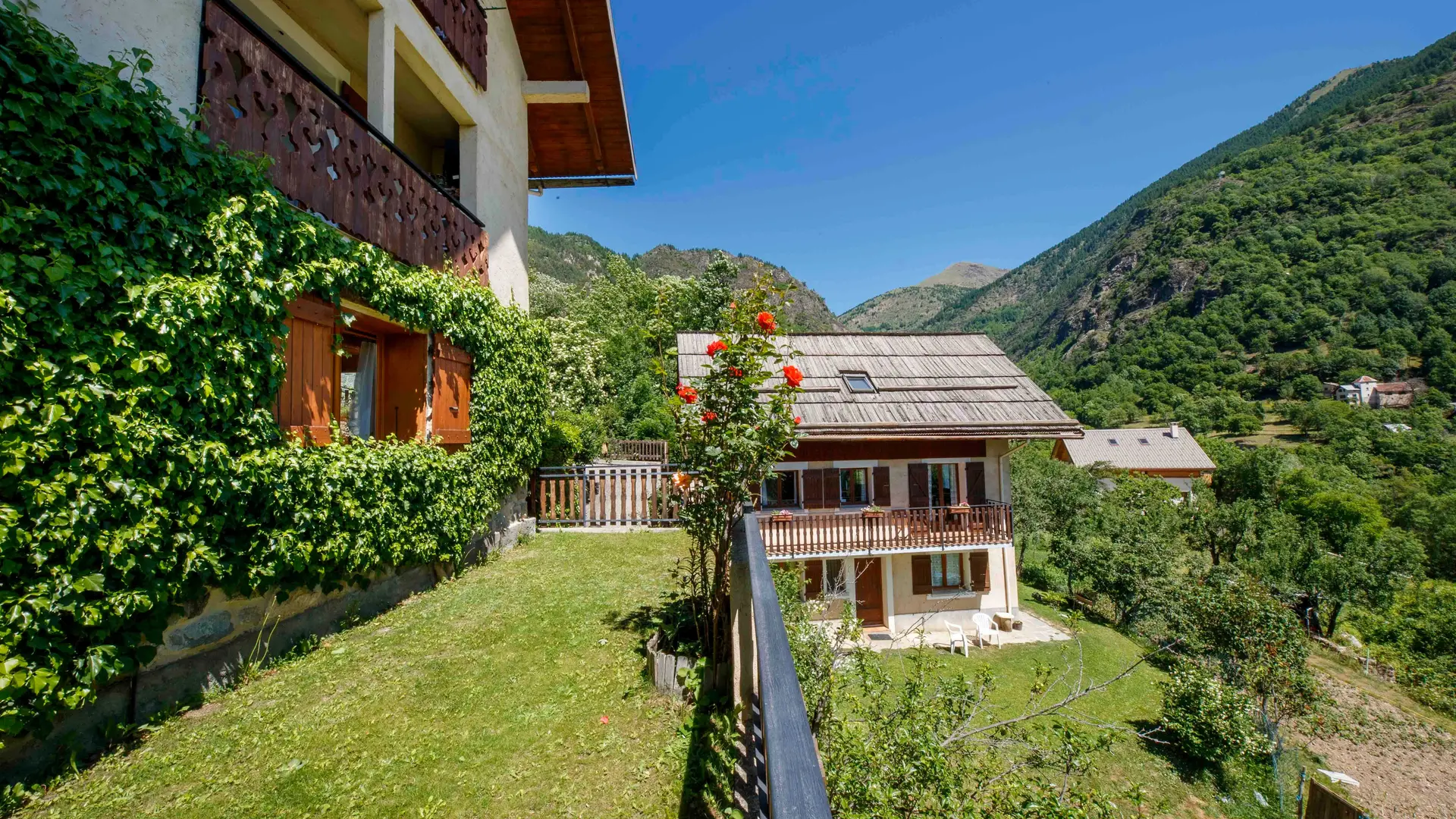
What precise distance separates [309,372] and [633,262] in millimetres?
59329

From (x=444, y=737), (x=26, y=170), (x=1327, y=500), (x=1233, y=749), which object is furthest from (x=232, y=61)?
(x=1327, y=500)

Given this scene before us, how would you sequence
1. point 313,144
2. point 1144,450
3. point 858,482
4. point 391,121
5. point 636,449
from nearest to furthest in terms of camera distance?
point 313,144 → point 391,121 → point 858,482 → point 636,449 → point 1144,450

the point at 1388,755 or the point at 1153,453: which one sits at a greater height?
the point at 1153,453

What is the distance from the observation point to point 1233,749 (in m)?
13.2

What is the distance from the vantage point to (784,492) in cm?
1546

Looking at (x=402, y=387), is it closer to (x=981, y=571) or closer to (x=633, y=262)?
(x=981, y=571)

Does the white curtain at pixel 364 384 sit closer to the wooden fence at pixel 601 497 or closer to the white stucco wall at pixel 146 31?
the white stucco wall at pixel 146 31

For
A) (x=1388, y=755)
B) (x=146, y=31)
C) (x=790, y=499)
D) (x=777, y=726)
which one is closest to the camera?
(x=777, y=726)

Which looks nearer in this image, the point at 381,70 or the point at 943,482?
the point at 381,70

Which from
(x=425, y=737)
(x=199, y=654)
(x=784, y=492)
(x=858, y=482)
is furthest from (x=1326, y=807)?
(x=199, y=654)

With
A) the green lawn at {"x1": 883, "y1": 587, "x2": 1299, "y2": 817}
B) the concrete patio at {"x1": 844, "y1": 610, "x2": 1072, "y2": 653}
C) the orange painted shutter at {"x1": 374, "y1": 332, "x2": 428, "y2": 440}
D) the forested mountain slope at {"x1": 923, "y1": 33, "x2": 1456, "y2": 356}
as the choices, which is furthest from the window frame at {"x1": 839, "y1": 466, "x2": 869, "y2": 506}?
the forested mountain slope at {"x1": 923, "y1": 33, "x2": 1456, "y2": 356}

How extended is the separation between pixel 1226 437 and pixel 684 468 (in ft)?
308

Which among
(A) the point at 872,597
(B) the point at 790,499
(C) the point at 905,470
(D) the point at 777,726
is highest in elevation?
(D) the point at 777,726

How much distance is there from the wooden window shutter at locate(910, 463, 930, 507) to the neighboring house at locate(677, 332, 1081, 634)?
2 centimetres
